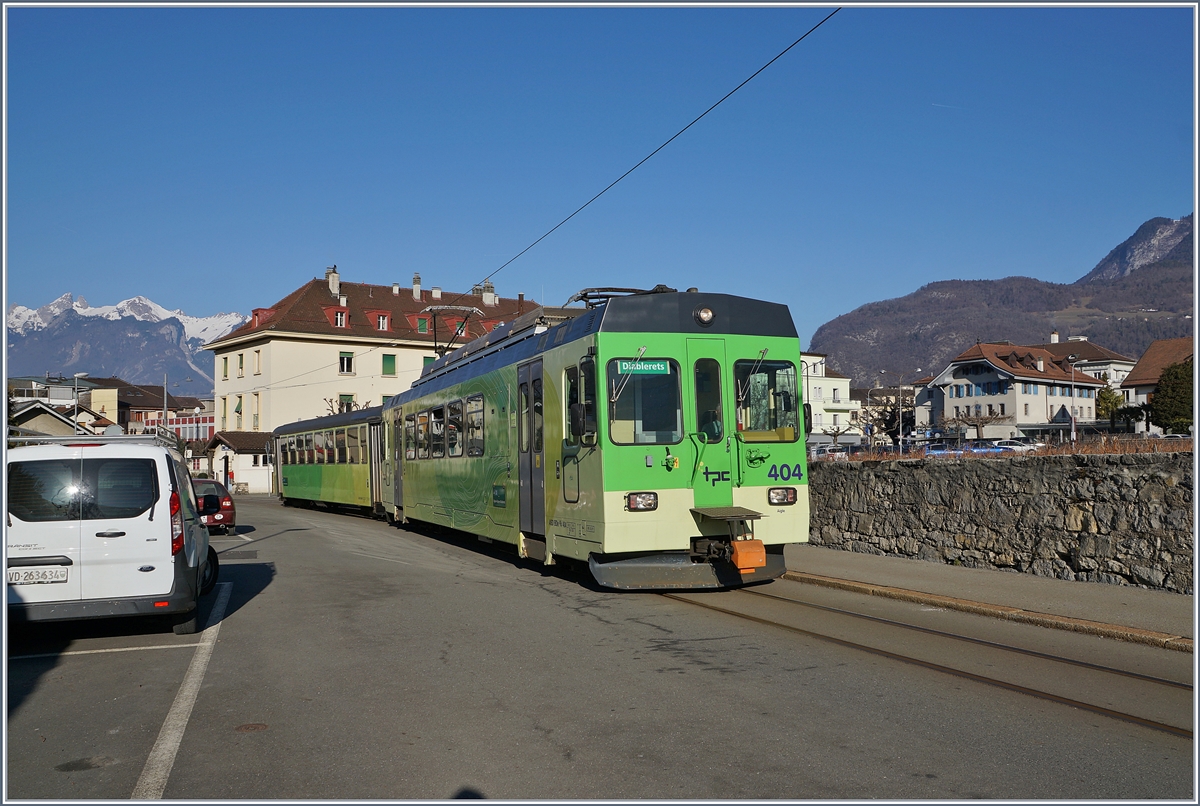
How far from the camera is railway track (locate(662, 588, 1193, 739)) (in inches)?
251

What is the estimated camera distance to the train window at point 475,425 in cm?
1600

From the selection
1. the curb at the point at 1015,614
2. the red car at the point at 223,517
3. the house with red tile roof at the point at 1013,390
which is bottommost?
the curb at the point at 1015,614

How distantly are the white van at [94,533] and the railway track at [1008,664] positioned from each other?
534cm

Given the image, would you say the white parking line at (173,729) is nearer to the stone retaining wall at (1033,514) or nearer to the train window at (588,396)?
the train window at (588,396)

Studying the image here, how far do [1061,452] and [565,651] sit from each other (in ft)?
23.3

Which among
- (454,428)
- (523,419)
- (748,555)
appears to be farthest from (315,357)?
(748,555)

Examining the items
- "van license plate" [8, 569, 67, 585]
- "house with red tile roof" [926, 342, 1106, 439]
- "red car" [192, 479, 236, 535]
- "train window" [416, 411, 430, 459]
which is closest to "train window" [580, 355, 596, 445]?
"van license plate" [8, 569, 67, 585]

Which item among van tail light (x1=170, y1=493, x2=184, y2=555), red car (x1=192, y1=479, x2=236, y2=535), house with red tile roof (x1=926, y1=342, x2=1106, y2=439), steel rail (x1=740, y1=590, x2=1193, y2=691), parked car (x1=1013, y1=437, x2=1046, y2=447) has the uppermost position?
house with red tile roof (x1=926, y1=342, x2=1106, y2=439)

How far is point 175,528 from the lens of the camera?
9.05 meters

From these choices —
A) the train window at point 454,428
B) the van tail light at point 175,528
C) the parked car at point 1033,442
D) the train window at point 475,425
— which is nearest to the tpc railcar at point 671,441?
the train window at point 475,425

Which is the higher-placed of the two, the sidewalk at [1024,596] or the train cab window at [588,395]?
the train cab window at [588,395]

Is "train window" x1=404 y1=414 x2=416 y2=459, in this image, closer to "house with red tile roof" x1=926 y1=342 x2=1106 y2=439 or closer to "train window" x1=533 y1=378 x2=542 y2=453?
"train window" x1=533 y1=378 x2=542 y2=453

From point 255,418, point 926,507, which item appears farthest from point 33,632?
point 255,418

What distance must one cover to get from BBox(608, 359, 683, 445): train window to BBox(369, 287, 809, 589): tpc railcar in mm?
11
